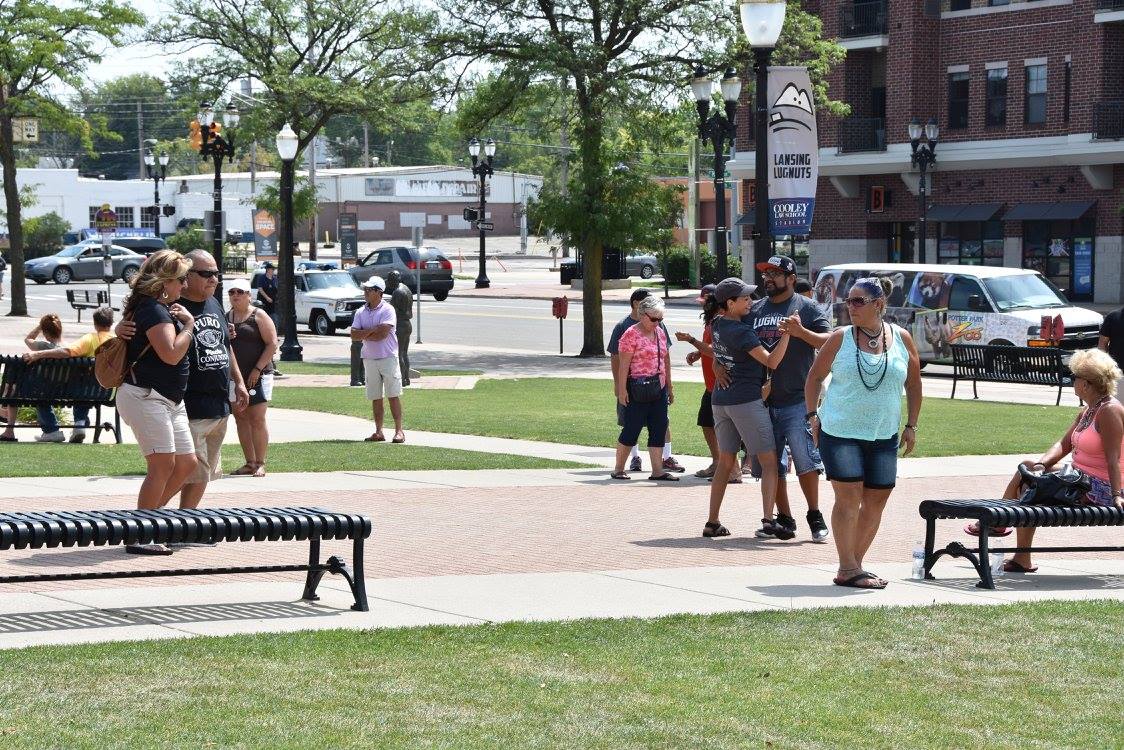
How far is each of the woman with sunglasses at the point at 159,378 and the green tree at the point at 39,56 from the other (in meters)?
31.3

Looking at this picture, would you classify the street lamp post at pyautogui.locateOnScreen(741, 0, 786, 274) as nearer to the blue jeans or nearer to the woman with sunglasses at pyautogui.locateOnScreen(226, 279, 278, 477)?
the woman with sunglasses at pyautogui.locateOnScreen(226, 279, 278, 477)

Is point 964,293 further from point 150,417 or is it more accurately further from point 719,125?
point 150,417

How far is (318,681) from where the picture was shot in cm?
608

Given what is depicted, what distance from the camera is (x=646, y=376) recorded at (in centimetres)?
1313

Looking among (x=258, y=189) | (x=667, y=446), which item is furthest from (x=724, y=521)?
(x=258, y=189)

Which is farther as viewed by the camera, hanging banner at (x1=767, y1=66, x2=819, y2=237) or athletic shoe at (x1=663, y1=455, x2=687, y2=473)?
athletic shoe at (x1=663, y1=455, x2=687, y2=473)

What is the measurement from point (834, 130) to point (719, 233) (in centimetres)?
2610

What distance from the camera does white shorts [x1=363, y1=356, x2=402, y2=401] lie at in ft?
51.5

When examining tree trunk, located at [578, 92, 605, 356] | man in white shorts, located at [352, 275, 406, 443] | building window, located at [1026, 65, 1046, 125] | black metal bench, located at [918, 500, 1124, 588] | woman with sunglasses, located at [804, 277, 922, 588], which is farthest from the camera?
building window, located at [1026, 65, 1046, 125]

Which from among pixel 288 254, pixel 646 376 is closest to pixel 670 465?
pixel 646 376

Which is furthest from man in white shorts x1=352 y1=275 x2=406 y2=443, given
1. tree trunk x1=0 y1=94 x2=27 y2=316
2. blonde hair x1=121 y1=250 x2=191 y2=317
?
tree trunk x1=0 y1=94 x2=27 y2=316

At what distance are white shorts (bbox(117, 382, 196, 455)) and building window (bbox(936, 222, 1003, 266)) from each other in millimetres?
40925

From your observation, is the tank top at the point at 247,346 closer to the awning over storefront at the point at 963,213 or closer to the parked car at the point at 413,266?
the awning over storefront at the point at 963,213

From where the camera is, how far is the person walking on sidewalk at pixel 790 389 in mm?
10195
